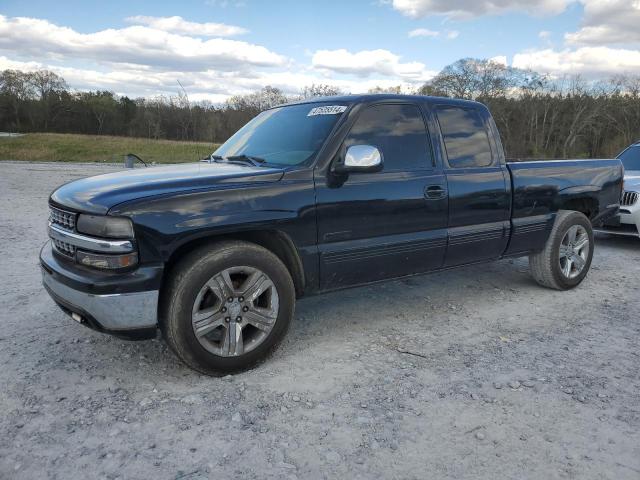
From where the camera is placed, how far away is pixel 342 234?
3543 mm

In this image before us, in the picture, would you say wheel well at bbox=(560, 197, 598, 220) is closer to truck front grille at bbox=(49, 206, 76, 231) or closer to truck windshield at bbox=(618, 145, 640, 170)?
truck windshield at bbox=(618, 145, 640, 170)

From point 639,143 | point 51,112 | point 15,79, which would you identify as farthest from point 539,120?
point 15,79

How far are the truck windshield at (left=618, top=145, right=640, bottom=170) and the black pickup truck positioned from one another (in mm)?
4979

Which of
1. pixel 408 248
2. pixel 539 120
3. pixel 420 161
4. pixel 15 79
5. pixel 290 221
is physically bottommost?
pixel 408 248

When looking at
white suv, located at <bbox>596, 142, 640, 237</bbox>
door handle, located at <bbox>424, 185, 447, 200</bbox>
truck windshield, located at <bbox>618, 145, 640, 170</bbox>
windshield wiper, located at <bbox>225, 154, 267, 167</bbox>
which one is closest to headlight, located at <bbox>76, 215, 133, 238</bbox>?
windshield wiper, located at <bbox>225, 154, 267, 167</bbox>

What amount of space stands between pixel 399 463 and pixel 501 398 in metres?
0.94

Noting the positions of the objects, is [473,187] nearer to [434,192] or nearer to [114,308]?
[434,192]

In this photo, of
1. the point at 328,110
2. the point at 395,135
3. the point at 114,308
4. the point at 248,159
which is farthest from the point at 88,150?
the point at 114,308

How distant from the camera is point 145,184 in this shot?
303 cm

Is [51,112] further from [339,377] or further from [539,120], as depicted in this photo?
[339,377]

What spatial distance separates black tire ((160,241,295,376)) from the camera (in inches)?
117

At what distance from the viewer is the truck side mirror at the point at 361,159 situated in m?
3.33

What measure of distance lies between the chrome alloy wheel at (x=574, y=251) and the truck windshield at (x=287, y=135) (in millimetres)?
3002

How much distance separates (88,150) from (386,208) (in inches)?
1528
